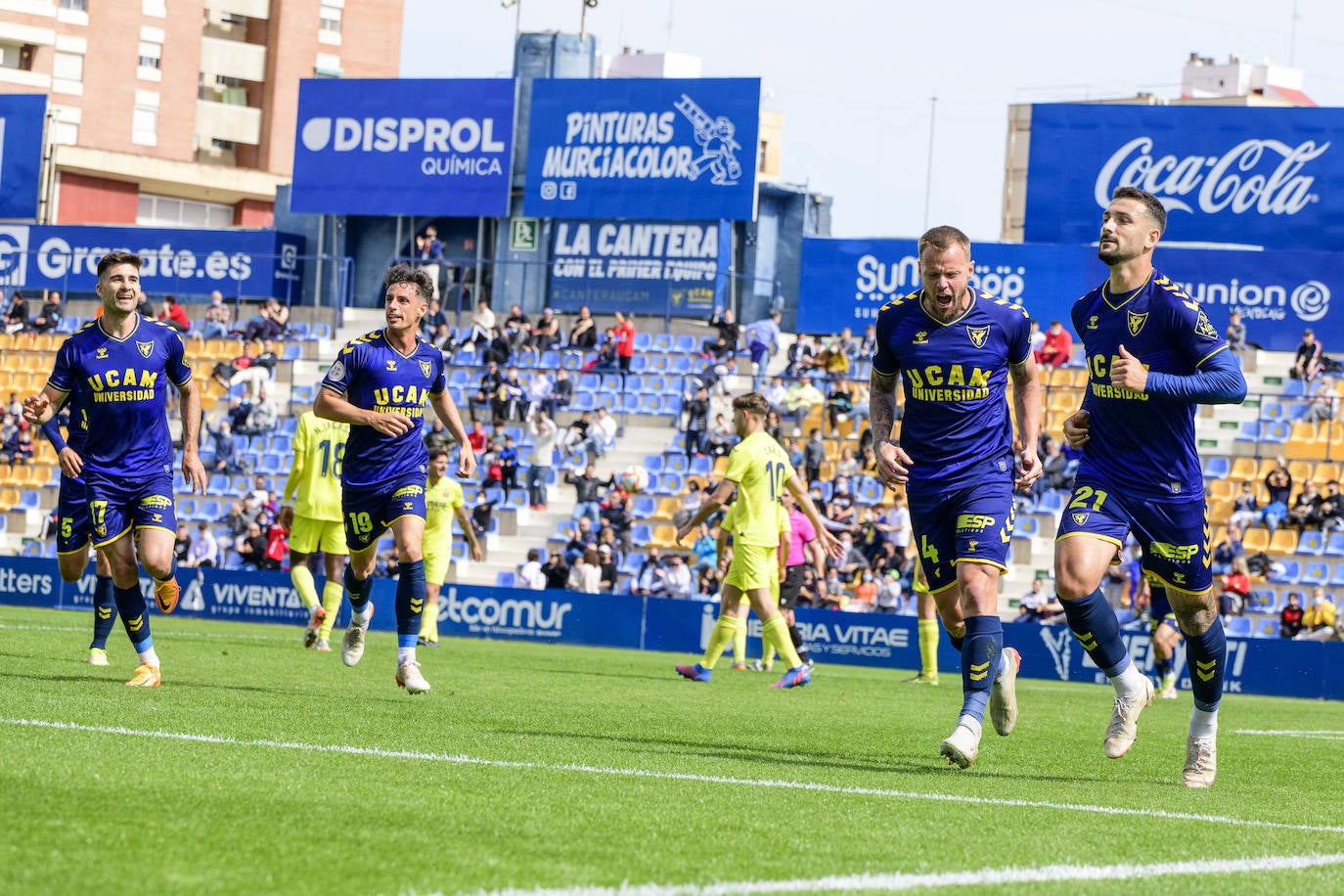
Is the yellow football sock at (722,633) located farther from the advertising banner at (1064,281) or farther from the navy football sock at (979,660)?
the advertising banner at (1064,281)

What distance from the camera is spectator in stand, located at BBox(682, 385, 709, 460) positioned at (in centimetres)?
3173

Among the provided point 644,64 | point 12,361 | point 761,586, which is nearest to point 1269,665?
point 761,586

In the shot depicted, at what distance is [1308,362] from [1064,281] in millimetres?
5008

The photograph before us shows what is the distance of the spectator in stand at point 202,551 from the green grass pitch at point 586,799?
726 inches

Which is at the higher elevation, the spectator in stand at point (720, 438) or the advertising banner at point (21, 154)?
the advertising banner at point (21, 154)

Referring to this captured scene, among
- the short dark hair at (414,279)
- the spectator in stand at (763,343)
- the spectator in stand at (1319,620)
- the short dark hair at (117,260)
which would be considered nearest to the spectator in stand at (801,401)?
the spectator in stand at (763,343)

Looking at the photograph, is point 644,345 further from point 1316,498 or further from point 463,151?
point 1316,498

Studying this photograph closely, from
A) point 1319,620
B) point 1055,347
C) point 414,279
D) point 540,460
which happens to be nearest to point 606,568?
point 540,460

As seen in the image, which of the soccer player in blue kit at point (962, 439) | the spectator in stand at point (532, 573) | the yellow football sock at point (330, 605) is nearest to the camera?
the soccer player in blue kit at point (962, 439)

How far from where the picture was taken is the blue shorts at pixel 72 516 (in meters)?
11.9

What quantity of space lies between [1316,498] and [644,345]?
45.9ft

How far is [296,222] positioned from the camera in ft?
149

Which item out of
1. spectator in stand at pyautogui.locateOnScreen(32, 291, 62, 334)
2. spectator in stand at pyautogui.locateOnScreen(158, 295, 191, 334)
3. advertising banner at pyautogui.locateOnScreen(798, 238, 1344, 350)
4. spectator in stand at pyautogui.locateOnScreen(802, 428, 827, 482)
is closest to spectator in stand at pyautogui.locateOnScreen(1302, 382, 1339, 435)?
advertising banner at pyautogui.locateOnScreen(798, 238, 1344, 350)

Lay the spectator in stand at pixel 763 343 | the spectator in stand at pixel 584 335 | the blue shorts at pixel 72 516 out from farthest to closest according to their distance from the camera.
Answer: the spectator in stand at pixel 584 335 < the spectator in stand at pixel 763 343 < the blue shorts at pixel 72 516
